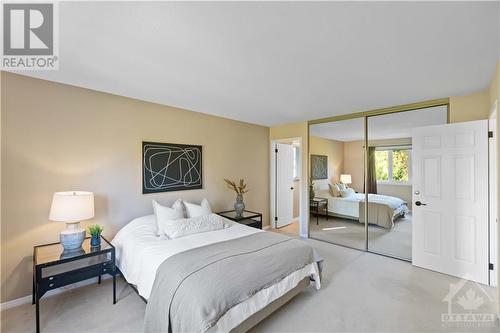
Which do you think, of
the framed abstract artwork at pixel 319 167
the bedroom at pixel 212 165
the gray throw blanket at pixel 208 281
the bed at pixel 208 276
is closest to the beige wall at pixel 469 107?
the bedroom at pixel 212 165

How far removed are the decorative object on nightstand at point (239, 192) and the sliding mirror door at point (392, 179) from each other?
7.23ft

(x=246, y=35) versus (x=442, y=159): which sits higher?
(x=246, y=35)

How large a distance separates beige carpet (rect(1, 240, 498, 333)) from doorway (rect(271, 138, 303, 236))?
7.50 feet

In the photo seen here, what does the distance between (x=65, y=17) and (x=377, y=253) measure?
4652 mm

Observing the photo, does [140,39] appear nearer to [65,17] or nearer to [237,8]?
[65,17]

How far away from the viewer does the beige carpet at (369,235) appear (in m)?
3.65

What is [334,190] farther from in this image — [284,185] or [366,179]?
[284,185]

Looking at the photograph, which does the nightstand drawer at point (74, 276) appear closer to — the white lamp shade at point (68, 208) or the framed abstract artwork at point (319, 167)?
the white lamp shade at point (68, 208)

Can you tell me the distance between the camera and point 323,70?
2281mm

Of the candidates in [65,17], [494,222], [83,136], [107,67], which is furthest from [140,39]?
[494,222]

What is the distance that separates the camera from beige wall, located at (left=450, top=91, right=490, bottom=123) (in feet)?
9.49

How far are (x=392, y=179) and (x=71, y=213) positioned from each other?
431 cm

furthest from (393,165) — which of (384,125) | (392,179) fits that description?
(384,125)

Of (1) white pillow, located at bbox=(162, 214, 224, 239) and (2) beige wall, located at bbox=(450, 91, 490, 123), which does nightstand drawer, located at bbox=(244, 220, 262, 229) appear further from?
(2) beige wall, located at bbox=(450, 91, 490, 123)
